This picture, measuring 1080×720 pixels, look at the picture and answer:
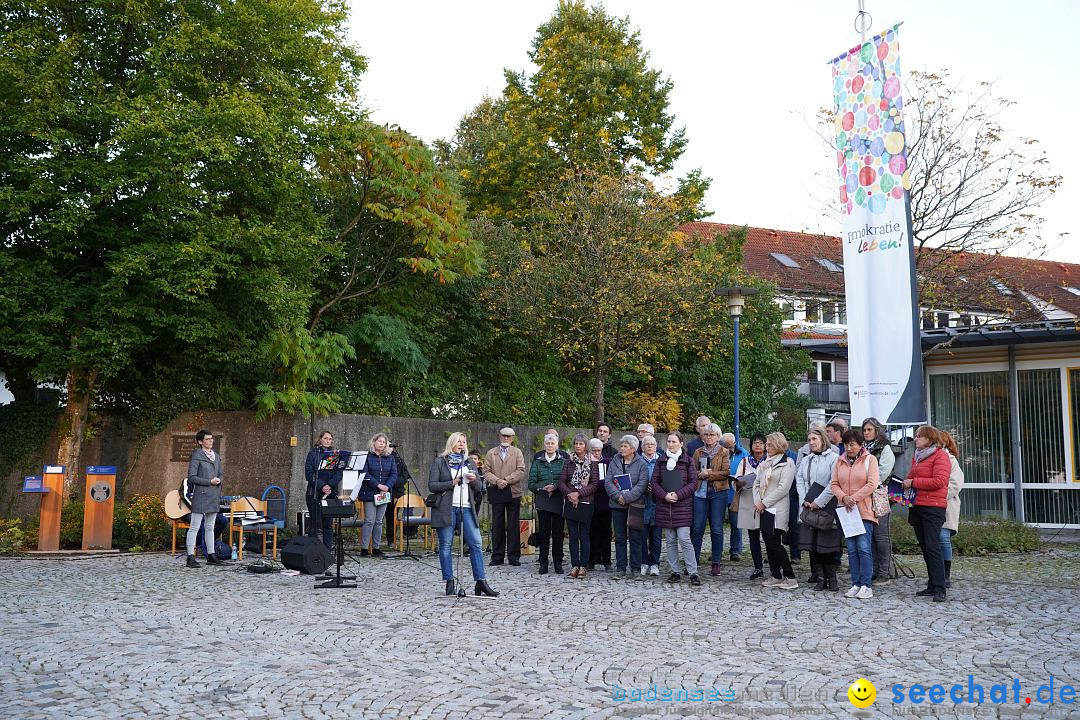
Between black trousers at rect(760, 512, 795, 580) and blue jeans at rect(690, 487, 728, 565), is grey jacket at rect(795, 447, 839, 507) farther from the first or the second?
blue jeans at rect(690, 487, 728, 565)

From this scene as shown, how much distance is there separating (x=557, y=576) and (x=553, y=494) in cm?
118

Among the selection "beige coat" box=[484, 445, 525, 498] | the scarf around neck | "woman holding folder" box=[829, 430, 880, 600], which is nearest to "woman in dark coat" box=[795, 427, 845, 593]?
"woman holding folder" box=[829, 430, 880, 600]

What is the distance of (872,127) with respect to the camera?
13094 millimetres

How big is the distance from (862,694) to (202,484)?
33.9ft

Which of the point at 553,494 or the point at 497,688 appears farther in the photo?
the point at 553,494

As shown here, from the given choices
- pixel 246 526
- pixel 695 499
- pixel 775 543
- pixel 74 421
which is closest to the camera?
pixel 775 543

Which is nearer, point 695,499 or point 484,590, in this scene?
point 484,590

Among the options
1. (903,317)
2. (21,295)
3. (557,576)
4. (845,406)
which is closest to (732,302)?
(903,317)

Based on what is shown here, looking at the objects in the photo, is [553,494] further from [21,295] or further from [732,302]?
[21,295]

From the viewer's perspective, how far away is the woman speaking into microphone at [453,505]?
11102 millimetres

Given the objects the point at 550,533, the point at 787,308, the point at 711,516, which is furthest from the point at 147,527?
the point at 787,308

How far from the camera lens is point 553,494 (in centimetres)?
1383

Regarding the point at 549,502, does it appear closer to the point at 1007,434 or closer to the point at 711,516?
the point at 711,516

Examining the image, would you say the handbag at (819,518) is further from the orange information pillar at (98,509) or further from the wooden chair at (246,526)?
the orange information pillar at (98,509)
